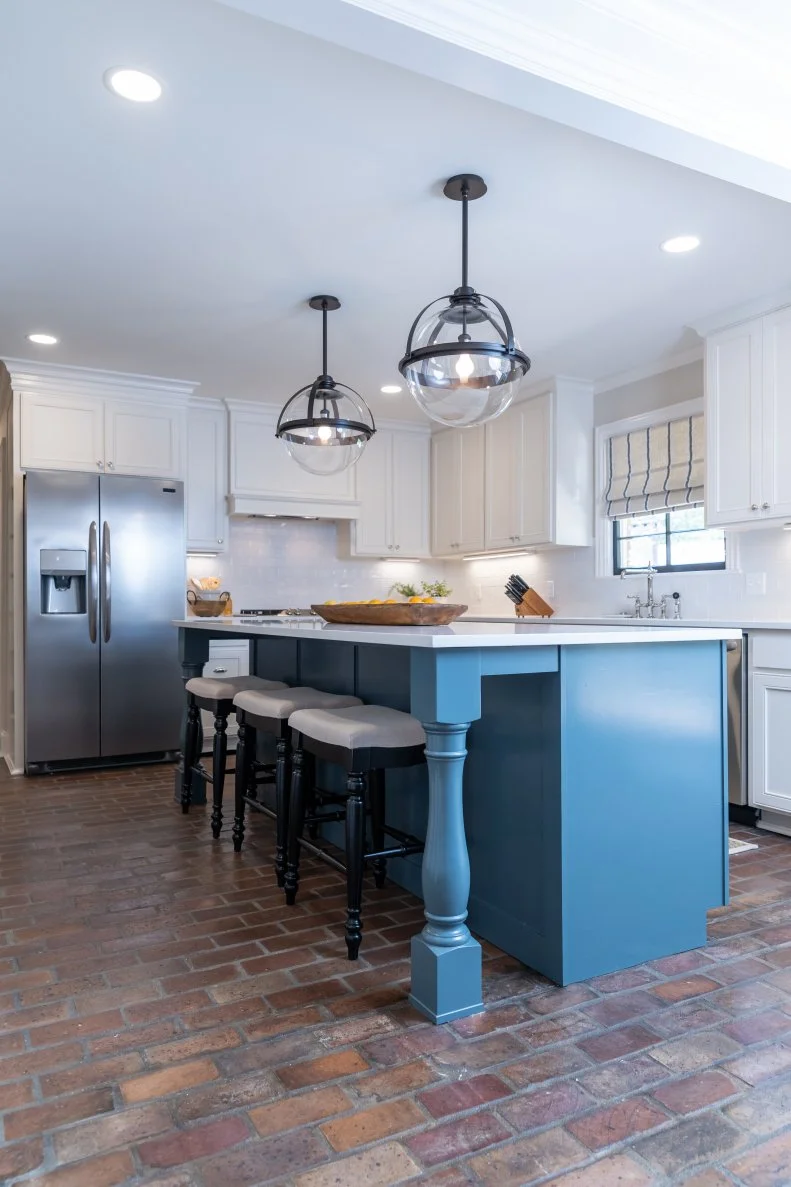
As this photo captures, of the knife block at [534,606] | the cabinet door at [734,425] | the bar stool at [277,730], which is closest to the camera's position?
the bar stool at [277,730]

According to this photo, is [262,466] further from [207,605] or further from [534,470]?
[534,470]

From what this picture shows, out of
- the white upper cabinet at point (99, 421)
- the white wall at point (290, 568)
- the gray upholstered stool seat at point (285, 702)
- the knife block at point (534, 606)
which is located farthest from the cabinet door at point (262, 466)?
the gray upholstered stool seat at point (285, 702)

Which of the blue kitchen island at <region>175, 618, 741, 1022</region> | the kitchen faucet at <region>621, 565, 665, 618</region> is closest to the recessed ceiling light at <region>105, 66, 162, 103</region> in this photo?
the blue kitchen island at <region>175, 618, 741, 1022</region>

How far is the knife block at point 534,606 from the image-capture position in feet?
18.1

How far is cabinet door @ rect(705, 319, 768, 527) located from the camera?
3867mm

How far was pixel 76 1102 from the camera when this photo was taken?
1.59 metres

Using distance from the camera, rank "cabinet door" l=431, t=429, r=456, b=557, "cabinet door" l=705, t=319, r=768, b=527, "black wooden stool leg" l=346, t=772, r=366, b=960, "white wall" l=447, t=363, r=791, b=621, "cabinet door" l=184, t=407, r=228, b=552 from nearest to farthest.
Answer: "black wooden stool leg" l=346, t=772, r=366, b=960 → "cabinet door" l=705, t=319, r=768, b=527 → "white wall" l=447, t=363, r=791, b=621 → "cabinet door" l=184, t=407, r=228, b=552 → "cabinet door" l=431, t=429, r=456, b=557

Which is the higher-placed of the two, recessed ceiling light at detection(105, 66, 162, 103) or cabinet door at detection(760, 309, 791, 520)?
recessed ceiling light at detection(105, 66, 162, 103)

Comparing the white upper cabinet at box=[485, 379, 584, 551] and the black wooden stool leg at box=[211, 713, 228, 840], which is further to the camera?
the white upper cabinet at box=[485, 379, 584, 551]

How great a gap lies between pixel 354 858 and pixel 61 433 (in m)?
3.78

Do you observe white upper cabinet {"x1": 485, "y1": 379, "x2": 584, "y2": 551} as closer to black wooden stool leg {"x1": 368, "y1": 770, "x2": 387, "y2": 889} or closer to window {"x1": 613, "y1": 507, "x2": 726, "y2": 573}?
window {"x1": 613, "y1": 507, "x2": 726, "y2": 573}

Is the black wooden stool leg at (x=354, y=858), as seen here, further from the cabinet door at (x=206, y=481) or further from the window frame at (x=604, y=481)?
the cabinet door at (x=206, y=481)

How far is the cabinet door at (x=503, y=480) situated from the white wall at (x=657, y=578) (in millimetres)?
378

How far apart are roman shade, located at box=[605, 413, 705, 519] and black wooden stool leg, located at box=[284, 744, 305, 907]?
3068mm
